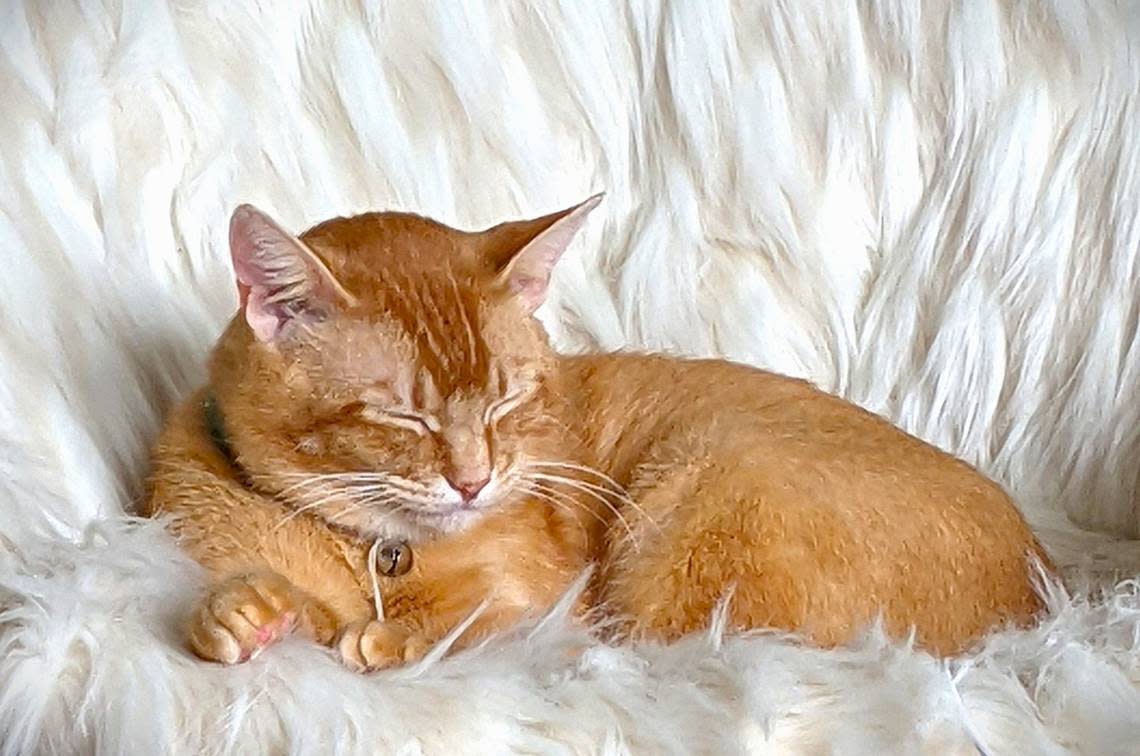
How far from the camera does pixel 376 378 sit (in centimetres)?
100

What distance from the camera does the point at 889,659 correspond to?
2.99 ft

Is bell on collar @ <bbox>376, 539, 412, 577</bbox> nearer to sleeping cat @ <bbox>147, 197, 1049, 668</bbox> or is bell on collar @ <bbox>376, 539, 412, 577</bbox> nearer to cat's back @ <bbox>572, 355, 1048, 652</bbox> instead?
sleeping cat @ <bbox>147, 197, 1049, 668</bbox>

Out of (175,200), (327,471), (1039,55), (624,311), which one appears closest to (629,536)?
(327,471)

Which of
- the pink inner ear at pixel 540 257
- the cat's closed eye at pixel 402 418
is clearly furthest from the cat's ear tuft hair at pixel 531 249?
the cat's closed eye at pixel 402 418

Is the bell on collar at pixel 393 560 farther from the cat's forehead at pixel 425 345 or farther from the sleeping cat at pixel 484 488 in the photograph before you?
the cat's forehead at pixel 425 345

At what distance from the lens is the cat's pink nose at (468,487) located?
3.26 ft

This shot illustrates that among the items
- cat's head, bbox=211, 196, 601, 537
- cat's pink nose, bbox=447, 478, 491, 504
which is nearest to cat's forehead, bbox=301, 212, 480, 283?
cat's head, bbox=211, 196, 601, 537

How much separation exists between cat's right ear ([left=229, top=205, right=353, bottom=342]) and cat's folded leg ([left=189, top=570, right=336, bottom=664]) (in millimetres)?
172

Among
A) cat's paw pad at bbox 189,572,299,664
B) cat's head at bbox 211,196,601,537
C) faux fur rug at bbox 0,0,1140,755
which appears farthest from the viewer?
faux fur rug at bbox 0,0,1140,755

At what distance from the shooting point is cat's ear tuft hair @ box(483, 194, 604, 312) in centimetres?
105

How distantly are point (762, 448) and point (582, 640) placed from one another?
0.22 m

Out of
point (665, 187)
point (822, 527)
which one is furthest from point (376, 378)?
point (665, 187)

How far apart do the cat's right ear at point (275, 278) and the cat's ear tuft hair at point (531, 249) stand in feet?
0.40

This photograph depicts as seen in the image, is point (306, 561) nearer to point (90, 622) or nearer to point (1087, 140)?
point (90, 622)
